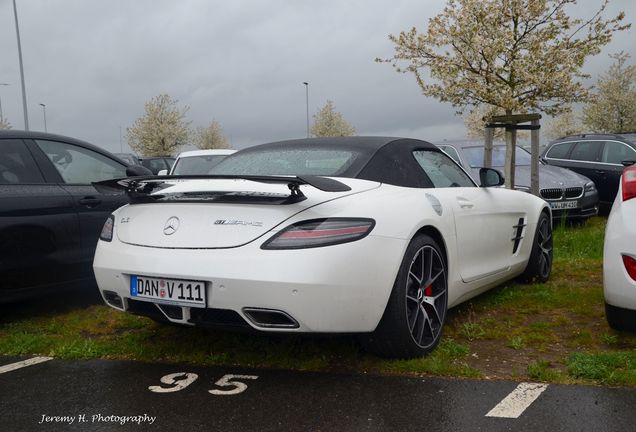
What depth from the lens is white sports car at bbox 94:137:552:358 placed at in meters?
2.96

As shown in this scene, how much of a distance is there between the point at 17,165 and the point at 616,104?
42.1 m

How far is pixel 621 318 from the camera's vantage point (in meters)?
3.60

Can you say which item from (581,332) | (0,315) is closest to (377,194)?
(581,332)

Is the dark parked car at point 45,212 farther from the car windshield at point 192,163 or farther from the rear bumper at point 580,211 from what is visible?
the rear bumper at point 580,211

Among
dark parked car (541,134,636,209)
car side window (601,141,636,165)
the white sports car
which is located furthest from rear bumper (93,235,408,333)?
car side window (601,141,636,165)

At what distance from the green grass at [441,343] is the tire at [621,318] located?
0.43 feet

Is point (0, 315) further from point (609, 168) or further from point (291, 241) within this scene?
point (609, 168)

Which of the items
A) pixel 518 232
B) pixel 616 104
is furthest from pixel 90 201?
pixel 616 104

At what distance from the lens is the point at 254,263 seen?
2.96 m

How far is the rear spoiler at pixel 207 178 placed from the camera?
9.68 feet

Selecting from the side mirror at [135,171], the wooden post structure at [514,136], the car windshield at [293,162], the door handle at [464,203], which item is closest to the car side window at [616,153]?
the wooden post structure at [514,136]

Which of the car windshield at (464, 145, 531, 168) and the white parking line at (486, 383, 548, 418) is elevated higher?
the car windshield at (464, 145, 531, 168)

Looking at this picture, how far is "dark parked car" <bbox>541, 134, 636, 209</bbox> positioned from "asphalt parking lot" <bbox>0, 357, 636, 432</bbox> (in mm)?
9223

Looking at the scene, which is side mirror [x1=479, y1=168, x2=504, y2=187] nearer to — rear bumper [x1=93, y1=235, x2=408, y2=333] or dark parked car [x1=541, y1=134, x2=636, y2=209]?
rear bumper [x1=93, y1=235, x2=408, y2=333]
